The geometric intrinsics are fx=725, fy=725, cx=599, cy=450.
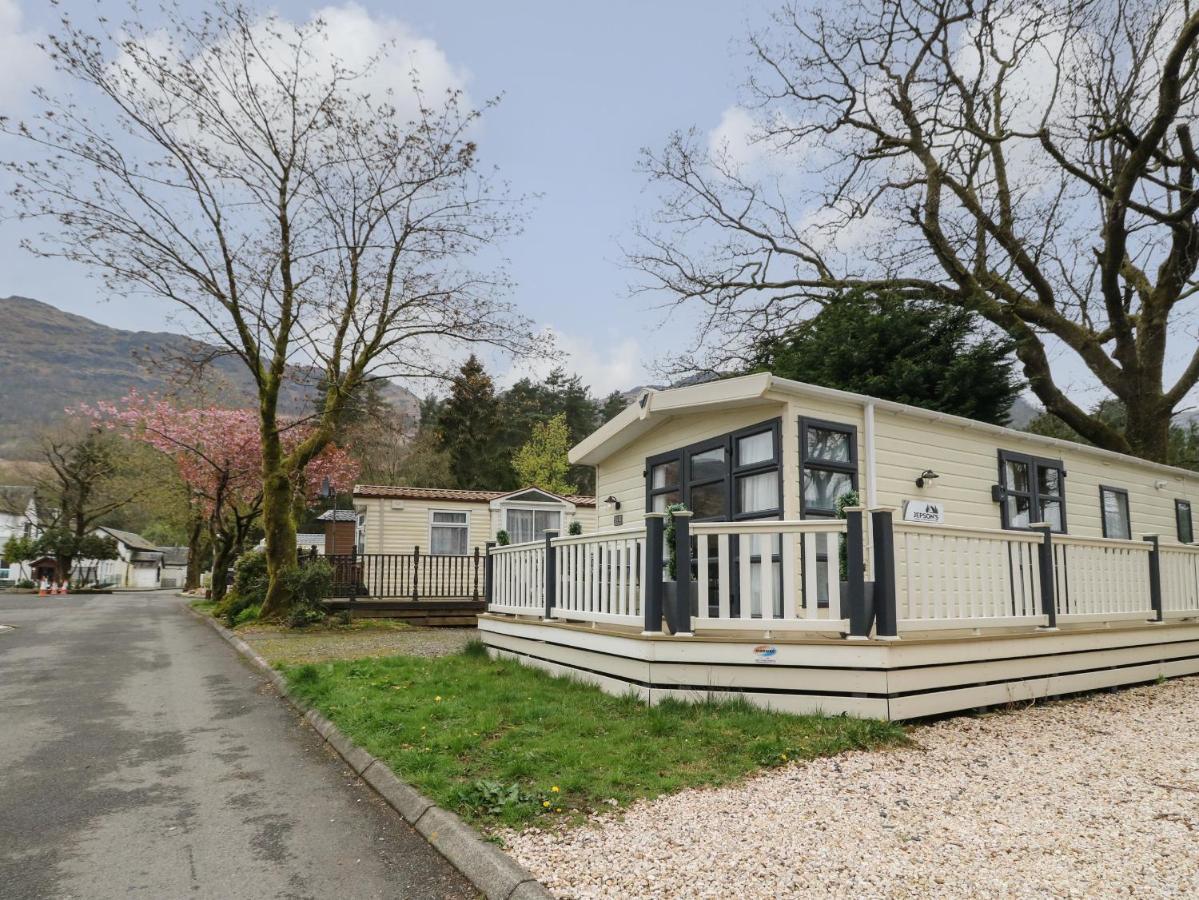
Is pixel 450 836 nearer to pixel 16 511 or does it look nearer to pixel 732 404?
pixel 732 404

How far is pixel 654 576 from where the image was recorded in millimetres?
5680

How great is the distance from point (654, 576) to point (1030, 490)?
21.1ft

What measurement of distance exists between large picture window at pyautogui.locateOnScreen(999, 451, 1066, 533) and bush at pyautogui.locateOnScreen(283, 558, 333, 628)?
12249 millimetres

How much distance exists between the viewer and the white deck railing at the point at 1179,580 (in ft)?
26.1

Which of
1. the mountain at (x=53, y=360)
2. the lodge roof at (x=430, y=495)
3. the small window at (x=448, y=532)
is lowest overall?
the small window at (x=448, y=532)

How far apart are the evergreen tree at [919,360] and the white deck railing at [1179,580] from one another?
458cm

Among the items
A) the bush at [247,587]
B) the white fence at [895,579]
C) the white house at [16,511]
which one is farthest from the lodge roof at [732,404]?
the white house at [16,511]

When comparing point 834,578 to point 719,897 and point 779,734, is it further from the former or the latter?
→ point 719,897

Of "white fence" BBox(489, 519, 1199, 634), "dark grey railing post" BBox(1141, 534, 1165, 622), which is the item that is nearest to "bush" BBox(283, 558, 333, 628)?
"white fence" BBox(489, 519, 1199, 634)

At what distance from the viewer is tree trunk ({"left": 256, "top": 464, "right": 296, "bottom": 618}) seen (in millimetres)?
15055

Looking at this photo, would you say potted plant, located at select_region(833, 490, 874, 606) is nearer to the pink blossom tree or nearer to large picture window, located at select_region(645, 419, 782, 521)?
large picture window, located at select_region(645, 419, 782, 521)

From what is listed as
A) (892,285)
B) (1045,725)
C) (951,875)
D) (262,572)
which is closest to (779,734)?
(951,875)

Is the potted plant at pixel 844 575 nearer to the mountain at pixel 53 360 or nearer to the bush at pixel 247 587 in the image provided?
the bush at pixel 247 587

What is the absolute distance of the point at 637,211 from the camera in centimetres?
1939
